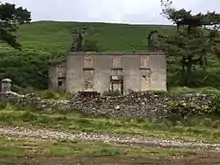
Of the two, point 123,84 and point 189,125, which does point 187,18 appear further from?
point 189,125

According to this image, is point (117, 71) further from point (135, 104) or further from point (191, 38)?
point (135, 104)

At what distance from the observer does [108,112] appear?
34.4 meters

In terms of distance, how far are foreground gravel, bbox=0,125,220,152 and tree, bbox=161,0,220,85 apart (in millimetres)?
42724

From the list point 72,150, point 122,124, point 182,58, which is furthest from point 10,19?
point 72,150

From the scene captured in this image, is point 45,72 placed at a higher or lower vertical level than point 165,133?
higher

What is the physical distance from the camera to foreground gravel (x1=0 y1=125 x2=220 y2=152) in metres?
24.5

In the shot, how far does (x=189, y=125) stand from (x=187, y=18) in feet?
149

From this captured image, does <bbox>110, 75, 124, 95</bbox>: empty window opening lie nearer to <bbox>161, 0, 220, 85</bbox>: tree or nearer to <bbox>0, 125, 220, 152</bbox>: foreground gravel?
<bbox>161, 0, 220, 85</bbox>: tree

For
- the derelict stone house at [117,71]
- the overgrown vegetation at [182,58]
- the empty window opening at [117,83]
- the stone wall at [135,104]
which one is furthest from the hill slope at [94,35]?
the stone wall at [135,104]

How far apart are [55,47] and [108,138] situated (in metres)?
96.1

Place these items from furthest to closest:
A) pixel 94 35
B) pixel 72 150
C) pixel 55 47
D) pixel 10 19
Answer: pixel 94 35, pixel 55 47, pixel 10 19, pixel 72 150

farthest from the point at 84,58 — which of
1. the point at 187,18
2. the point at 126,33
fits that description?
the point at 126,33

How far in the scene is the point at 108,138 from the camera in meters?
26.4

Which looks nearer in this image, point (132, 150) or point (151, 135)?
point (132, 150)
